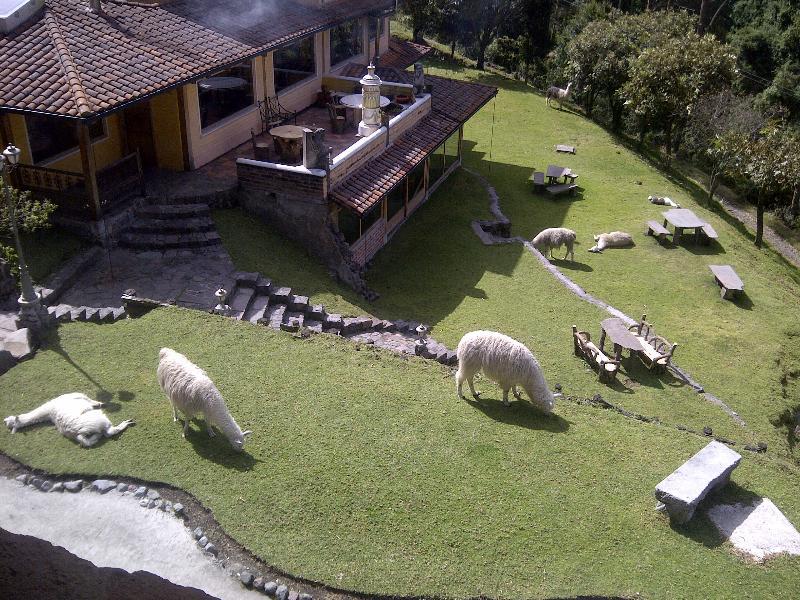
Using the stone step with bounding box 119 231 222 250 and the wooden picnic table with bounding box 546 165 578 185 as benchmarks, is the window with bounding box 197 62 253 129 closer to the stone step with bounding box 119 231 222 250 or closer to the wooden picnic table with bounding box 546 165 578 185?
the stone step with bounding box 119 231 222 250

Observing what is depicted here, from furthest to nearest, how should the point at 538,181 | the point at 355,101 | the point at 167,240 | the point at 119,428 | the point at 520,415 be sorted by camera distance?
the point at 538,181, the point at 355,101, the point at 167,240, the point at 520,415, the point at 119,428

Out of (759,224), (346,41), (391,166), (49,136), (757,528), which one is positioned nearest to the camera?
(757,528)

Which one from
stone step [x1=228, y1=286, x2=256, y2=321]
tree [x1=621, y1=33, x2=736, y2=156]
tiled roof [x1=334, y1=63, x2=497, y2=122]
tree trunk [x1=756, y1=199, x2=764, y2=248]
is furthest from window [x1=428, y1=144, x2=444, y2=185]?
stone step [x1=228, y1=286, x2=256, y2=321]

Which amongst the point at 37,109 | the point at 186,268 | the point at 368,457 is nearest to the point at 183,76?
the point at 37,109

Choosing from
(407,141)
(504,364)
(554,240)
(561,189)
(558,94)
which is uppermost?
(504,364)

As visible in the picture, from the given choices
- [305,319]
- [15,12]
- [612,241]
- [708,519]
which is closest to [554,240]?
[612,241]

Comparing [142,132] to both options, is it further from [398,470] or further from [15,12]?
[398,470]

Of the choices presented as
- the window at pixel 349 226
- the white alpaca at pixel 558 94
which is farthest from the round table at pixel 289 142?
the white alpaca at pixel 558 94
